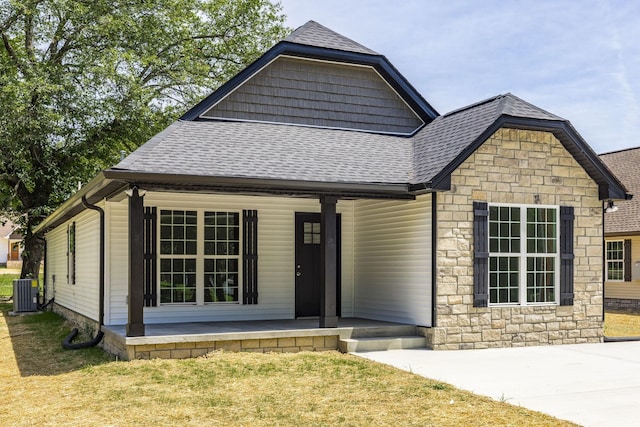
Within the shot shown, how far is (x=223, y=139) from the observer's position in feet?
38.5

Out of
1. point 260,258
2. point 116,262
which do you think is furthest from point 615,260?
point 116,262

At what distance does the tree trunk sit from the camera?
24031mm

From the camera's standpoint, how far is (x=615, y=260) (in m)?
21.0

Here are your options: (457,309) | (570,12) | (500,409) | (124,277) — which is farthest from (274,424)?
(570,12)

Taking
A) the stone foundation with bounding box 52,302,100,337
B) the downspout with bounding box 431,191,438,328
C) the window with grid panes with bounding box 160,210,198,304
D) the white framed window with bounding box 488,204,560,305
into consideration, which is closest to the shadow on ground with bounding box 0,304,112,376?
the stone foundation with bounding box 52,302,100,337

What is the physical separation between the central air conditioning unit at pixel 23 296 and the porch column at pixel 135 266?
1084cm

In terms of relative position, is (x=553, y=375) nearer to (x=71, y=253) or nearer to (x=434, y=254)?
(x=434, y=254)

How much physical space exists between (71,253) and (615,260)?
15.7m

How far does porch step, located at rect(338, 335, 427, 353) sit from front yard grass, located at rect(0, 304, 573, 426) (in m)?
0.25

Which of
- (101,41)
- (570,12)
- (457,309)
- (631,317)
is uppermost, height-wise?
(101,41)

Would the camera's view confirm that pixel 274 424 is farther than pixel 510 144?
No

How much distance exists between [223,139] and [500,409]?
6832mm

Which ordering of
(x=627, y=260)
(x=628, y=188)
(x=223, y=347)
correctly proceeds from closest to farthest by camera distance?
(x=223, y=347)
(x=627, y=260)
(x=628, y=188)

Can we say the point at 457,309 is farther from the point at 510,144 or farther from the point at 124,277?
the point at 124,277
